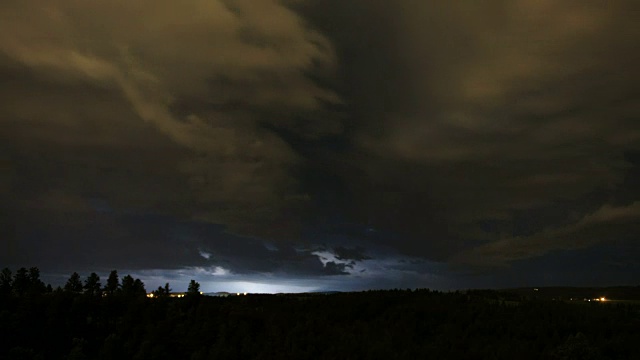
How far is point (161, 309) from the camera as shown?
71312mm

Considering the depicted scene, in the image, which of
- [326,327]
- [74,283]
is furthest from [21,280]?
[326,327]

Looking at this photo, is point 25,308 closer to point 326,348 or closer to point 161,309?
point 161,309

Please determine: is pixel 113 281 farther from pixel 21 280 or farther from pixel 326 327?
pixel 326 327

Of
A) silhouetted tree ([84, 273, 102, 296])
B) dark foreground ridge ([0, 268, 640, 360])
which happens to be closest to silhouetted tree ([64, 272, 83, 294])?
silhouetted tree ([84, 273, 102, 296])

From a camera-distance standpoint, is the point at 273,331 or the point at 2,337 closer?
the point at 273,331

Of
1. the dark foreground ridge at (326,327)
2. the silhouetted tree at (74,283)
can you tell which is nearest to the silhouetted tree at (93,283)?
the silhouetted tree at (74,283)

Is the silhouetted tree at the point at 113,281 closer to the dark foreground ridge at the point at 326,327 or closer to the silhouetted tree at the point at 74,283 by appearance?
the silhouetted tree at the point at 74,283

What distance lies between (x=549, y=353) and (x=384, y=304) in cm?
2464

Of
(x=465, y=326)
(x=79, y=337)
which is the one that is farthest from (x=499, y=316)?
(x=79, y=337)

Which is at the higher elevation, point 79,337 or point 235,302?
point 235,302

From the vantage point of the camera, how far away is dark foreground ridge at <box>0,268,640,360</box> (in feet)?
110

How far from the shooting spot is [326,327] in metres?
47.0

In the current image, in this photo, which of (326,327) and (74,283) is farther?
(74,283)

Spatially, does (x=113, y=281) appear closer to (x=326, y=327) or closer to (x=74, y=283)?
(x=74, y=283)
